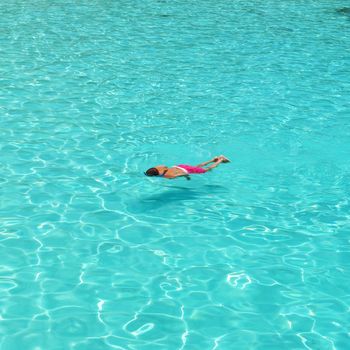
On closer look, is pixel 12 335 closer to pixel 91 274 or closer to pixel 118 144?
pixel 91 274

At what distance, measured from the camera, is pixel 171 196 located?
7.27m

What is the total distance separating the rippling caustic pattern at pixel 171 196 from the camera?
5.28 metres

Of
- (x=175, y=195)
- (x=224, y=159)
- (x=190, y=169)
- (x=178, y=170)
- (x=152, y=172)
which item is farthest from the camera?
(x=224, y=159)

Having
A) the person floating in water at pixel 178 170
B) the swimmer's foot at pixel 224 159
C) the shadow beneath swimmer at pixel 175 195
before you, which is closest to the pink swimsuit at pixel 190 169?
the person floating in water at pixel 178 170

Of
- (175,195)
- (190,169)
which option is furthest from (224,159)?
(175,195)

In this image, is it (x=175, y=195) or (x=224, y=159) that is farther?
(x=224, y=159)

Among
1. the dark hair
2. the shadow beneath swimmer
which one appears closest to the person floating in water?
the dark hair

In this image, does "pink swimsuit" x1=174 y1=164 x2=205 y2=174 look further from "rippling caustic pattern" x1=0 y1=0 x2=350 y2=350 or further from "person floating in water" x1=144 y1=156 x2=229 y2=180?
"rippling caustic pattern" x1=0 y1=0 x2=350 y2=350

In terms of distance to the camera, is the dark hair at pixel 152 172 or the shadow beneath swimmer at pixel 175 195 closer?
the dark hair at pixel 152 172

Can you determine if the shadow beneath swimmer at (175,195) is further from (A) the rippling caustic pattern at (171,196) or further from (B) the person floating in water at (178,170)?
(B) the person floating in water at (178,170)

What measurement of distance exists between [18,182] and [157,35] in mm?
7555

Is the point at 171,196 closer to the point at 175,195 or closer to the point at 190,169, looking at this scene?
the point at 175,195

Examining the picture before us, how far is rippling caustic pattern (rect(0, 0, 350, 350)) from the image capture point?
5.28 m

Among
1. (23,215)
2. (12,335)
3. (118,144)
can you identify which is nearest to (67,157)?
(118,144)
